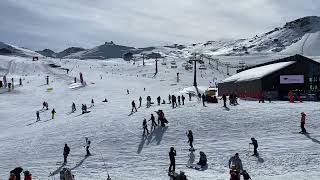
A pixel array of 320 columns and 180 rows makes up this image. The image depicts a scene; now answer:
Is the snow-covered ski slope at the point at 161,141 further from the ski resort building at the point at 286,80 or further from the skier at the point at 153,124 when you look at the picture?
the ski resort building at the point at 286,80

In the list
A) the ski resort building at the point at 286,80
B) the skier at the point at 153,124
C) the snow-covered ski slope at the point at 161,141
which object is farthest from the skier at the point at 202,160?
the ski resort building at the point at 286,80

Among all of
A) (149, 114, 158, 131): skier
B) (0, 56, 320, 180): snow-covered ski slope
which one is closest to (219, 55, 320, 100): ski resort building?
(0, 56, 320, 180): snow-covered ski slope

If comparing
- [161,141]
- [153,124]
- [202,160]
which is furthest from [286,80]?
[202,160]

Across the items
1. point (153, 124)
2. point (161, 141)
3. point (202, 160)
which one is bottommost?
point (202, 160)

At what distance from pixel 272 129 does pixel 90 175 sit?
14.2 m

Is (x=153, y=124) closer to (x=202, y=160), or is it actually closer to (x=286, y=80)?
(x=202, y=160)

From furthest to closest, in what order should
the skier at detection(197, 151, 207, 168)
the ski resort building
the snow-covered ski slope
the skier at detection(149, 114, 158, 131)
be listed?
the ski resort building, the skier at detection(149, 114, 158, 131), the skier at detection(197, 151, 207, 168), the snow-covered ski slope

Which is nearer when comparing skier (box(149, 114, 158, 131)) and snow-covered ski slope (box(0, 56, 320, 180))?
snow-covered ski slope (box(0, 56, 320, 180))

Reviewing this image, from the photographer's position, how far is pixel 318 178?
23.1 meters

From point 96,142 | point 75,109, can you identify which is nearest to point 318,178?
point 96,142

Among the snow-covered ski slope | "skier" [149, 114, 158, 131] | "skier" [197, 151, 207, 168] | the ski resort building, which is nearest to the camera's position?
the snow-covered ski slope

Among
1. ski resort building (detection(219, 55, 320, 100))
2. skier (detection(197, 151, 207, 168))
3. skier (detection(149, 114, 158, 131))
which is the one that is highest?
ski resort building (detection(219, 55, 320, 100))

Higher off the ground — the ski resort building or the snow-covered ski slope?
the ski resort building

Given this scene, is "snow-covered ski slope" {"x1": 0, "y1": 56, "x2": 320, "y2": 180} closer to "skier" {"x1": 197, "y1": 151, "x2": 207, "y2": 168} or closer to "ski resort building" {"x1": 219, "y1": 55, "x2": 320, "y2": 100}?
"skier" {"x1": 197, "y1": 151, "x2": 207, "y2": 168}
